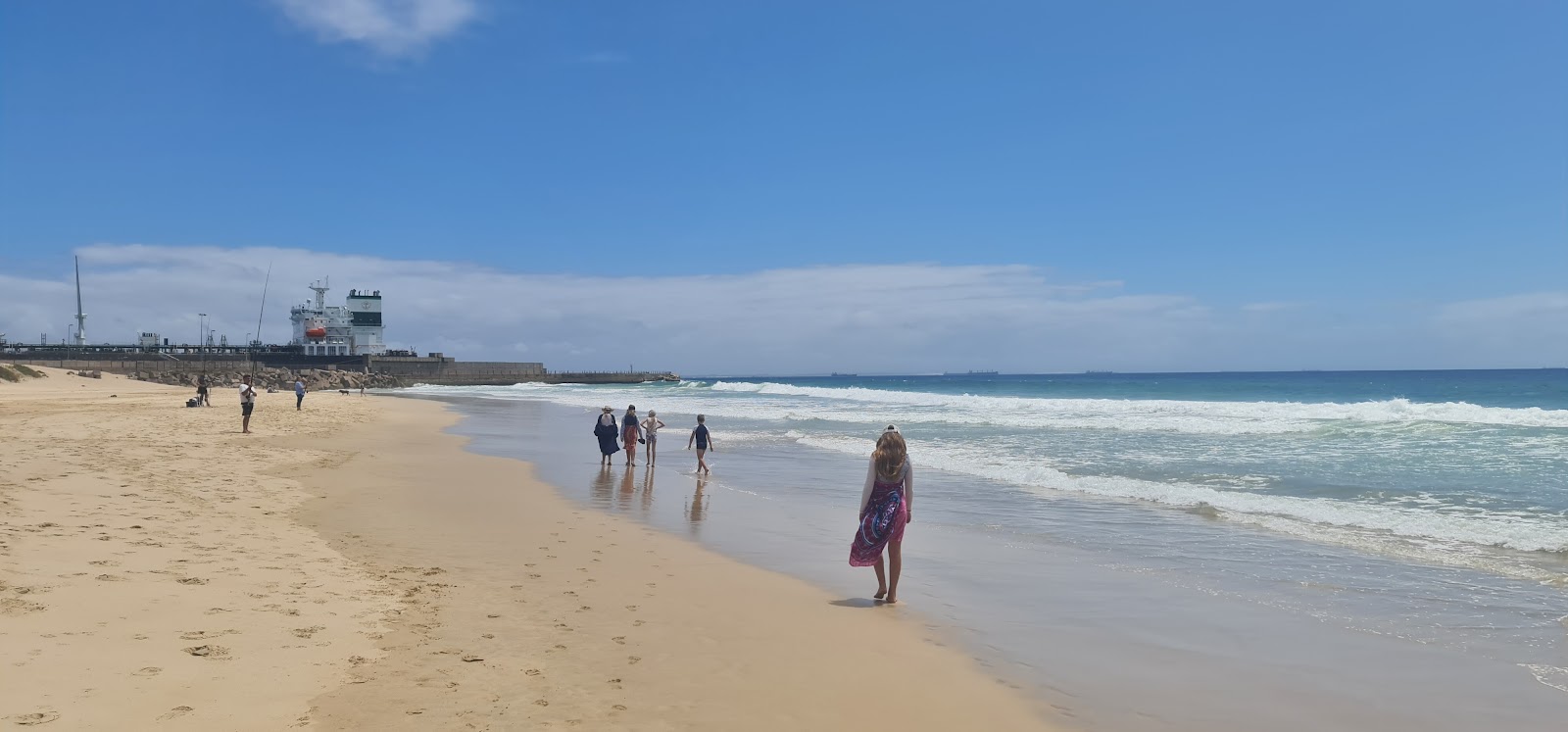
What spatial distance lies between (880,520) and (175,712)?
16.4 feet

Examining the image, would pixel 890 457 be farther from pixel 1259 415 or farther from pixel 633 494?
pixel 1259 415

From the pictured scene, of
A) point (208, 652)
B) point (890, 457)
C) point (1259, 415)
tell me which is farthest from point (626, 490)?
point (1259, 415)

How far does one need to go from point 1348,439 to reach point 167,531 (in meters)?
23.5

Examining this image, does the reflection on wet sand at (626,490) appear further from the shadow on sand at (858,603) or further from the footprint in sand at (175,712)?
the footprint in sand at (175,712)

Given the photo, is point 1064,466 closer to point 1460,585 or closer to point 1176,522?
point 1176,522

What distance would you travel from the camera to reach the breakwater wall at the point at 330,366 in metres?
73.2

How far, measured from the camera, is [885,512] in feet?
24.8

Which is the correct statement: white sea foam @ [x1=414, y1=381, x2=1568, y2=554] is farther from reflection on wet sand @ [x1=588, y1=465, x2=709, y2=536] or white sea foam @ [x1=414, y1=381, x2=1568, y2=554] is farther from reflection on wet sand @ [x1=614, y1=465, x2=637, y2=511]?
reflection on wet sand @ [x1=614, y1=465, x2=637, y2=511]

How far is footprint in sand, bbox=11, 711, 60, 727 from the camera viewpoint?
396cm

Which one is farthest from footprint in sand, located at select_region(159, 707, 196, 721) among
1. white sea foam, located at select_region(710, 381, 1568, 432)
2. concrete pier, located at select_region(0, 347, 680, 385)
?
concrete pier, located at select_region(0, 347, 680, 385)

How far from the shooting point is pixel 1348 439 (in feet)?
70.5

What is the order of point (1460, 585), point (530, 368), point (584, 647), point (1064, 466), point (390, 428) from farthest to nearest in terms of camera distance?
point (530, 368) < point (390, 428) < point (1064, 466) < point (1460, 585) < point (584, 647)

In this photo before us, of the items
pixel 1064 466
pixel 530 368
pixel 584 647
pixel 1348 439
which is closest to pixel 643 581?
pixel 584 647

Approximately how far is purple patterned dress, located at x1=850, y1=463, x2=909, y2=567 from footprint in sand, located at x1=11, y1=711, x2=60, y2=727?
17.2 feet
